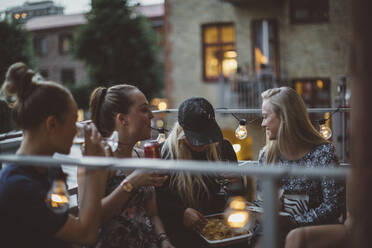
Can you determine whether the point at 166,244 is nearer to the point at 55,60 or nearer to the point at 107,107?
the point at 107,107

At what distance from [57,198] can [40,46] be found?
34.9 meters

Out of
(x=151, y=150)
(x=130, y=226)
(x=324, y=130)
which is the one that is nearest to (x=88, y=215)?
(x=130, y=226)

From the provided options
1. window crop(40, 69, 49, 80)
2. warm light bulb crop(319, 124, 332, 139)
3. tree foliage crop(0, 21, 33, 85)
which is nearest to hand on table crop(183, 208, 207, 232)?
warm light bulb crop(319, 124, 332, 139)

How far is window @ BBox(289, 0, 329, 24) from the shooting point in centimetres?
1221

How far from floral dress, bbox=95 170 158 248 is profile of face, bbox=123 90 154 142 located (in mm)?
278

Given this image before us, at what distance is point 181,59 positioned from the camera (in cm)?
1434

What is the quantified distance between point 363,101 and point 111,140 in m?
1.48

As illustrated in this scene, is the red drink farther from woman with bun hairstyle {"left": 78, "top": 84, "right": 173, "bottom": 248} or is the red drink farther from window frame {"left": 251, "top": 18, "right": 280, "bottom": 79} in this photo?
window frame {"left": 251, "top": 18, "right": 280, "bottom": 79}

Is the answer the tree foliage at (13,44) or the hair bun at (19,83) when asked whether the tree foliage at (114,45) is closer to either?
the tree foliage at (13,44)

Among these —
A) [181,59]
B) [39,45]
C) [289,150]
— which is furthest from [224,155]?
[39,45]

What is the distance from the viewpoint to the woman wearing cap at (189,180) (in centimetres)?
265

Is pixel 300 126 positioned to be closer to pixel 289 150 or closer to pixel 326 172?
pixel 289 150

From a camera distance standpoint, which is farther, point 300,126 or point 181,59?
point 181,59

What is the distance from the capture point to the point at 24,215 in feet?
5.39
